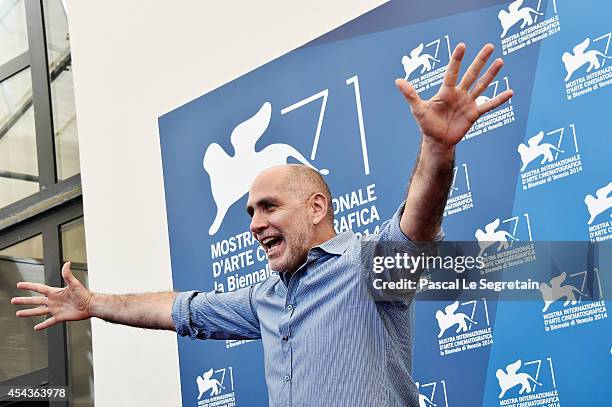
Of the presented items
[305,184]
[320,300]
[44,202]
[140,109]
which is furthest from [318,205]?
[44,202]

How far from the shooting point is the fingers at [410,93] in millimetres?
1692

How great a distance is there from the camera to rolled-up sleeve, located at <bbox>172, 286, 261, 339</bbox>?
244cm

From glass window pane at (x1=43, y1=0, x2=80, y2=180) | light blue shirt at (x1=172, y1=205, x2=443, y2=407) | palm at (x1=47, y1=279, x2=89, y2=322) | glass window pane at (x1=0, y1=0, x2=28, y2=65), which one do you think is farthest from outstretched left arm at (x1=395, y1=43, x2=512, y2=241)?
glass window pane at (x1=0, y1=0, x2=28, y2=65)

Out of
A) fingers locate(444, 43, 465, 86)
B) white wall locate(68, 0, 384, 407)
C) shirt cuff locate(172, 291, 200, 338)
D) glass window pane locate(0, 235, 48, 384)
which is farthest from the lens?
glass window pane locate(0, 235, 48, 384)

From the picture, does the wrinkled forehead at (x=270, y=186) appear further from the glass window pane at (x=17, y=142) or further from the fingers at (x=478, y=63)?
the glass window pane at (x=17, y=142)

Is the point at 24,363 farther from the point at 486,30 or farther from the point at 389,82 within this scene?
the point at 486,30

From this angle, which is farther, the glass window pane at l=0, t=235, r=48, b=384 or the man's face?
the glass window pane at l=0, t=235, r=48, b=384

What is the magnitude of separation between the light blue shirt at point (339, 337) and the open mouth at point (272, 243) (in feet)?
0.21

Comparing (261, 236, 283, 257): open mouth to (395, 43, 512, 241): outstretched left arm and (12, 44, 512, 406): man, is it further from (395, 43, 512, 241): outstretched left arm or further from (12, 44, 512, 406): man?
(395, 43, 512, 241): outstretched left arm

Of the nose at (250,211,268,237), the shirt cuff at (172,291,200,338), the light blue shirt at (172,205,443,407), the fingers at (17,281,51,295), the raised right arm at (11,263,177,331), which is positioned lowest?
the light blue shirt at (172,205,443,407)

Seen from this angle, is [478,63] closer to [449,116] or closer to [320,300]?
[449,116]

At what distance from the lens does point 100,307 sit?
99.2 inches

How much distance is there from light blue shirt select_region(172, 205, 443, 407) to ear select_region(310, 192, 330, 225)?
128 mm

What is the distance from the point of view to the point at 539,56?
3.01 m
